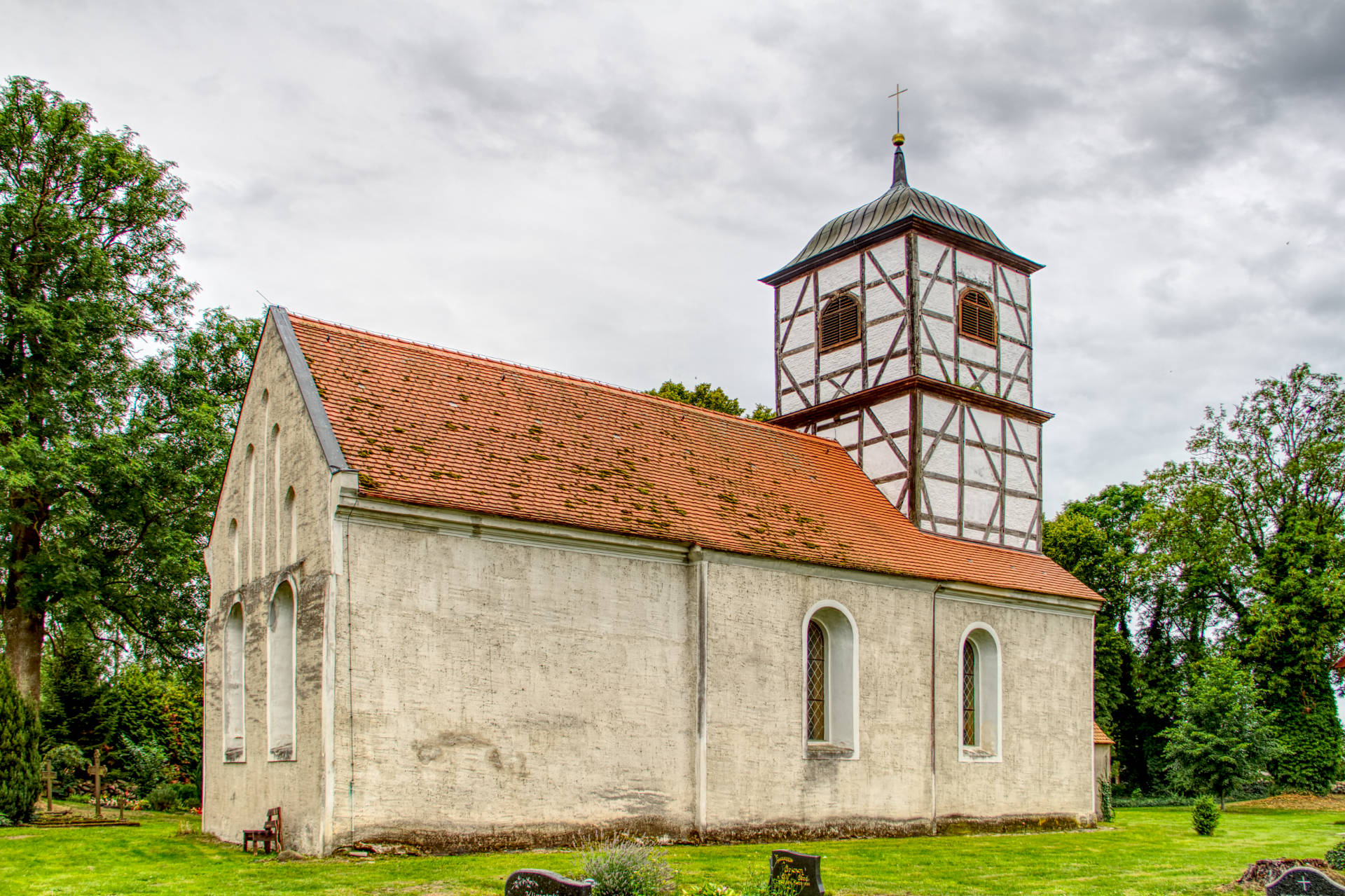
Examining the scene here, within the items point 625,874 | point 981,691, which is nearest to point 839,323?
point 981,691

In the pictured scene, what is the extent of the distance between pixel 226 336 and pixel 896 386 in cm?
1663

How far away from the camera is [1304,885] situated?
33.0ft

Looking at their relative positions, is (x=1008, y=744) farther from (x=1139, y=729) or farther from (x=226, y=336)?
(x=1139, y=729)

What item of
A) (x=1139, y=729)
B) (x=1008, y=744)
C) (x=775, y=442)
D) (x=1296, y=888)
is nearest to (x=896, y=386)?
(x=775, y=442)

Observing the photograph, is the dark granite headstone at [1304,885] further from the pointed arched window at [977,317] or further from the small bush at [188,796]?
the small bush at [188,796]

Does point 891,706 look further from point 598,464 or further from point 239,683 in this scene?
point 239,683

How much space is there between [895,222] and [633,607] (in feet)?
40.9

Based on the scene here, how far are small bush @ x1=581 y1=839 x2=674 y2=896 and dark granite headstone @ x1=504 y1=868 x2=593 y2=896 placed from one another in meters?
0.64

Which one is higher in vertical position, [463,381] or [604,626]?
[463,381]

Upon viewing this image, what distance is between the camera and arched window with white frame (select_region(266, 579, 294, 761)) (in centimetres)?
1680

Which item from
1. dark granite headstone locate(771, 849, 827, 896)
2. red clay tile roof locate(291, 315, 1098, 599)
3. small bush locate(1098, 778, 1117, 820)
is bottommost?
small bush locate(1098, 778, 1117, 820)

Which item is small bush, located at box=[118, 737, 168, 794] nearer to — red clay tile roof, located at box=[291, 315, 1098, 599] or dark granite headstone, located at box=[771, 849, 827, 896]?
red clay tile roof, located at box=[291, 315, 1098, 599]

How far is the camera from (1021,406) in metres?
26.5

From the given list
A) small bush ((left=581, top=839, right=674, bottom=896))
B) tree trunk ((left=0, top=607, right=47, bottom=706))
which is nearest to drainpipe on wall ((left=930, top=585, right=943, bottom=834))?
small bush ((left=581, top=839, right=674, bottom=896))
